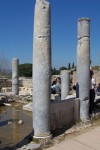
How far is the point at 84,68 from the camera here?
10.1 meters

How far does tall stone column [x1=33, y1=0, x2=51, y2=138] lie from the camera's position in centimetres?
792

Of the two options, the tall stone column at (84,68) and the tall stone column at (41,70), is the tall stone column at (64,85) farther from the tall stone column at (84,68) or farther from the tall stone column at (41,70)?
the tall stone column at (41,70)

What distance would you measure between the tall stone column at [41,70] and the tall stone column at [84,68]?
2.34m

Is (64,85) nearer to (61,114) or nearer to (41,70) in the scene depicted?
(61,114)

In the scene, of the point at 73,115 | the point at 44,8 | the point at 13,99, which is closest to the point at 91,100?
the point at 73,115

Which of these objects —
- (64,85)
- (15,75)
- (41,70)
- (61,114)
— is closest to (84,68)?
(61,114)

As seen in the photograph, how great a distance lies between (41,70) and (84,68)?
100 inches

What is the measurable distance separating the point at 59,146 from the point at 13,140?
83.8 inches

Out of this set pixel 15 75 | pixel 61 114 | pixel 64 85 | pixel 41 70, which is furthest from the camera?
pixel 15 75

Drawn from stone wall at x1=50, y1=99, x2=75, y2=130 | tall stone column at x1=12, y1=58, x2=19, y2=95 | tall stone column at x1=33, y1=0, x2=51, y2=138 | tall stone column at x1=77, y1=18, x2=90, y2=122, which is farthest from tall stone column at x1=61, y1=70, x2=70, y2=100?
tall stone column at x1=33, y1=0, x2=51, y2=138

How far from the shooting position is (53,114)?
8633 mm

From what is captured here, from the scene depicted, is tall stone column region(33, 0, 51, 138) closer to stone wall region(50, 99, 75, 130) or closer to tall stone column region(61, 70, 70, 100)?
stone wall region(50, 99, 75, 130)

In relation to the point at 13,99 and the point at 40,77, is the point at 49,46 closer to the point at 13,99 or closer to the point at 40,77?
the point at 40,77

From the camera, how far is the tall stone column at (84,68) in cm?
1008
